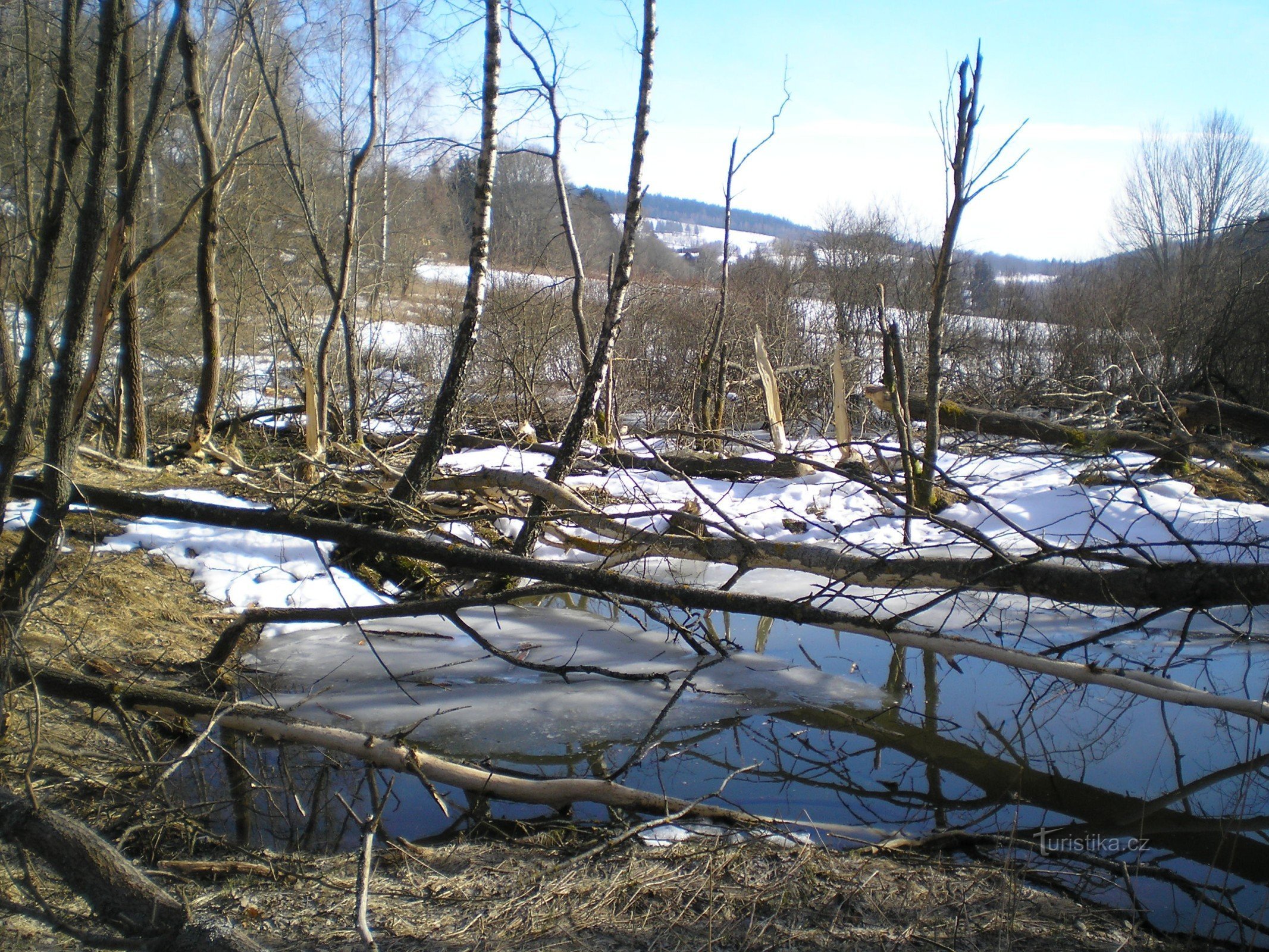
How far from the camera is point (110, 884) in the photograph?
2.23m

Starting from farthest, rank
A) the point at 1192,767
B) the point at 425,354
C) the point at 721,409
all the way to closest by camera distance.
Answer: the point at 425,354 < the point at 721,409 < the point at 1192,767

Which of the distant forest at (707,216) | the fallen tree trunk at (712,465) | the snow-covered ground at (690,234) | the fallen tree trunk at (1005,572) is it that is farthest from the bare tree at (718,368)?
the distant forest at (707,216)

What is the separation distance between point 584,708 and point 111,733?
2380 millimetres

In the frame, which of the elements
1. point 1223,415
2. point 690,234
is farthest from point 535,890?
point 690,234

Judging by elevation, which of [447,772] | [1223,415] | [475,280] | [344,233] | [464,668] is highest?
[344,233]

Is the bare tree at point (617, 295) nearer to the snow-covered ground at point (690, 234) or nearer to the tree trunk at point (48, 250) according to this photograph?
the tree trunk at point (48, 250)

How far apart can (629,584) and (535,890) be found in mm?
1413

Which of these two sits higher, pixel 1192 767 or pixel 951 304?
pixel 951 304

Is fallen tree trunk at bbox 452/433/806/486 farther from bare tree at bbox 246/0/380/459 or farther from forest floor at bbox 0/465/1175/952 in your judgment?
forest floor at bbox 0/465/1175/952

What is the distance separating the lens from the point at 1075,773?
151 inches

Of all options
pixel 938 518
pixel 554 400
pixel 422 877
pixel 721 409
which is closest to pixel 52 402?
pixel 422 877

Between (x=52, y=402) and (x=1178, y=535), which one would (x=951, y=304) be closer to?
(x=1178, y=535)

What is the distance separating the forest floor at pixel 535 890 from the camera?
2.52 metres

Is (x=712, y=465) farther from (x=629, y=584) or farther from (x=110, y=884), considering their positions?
(x=110, y=884)
